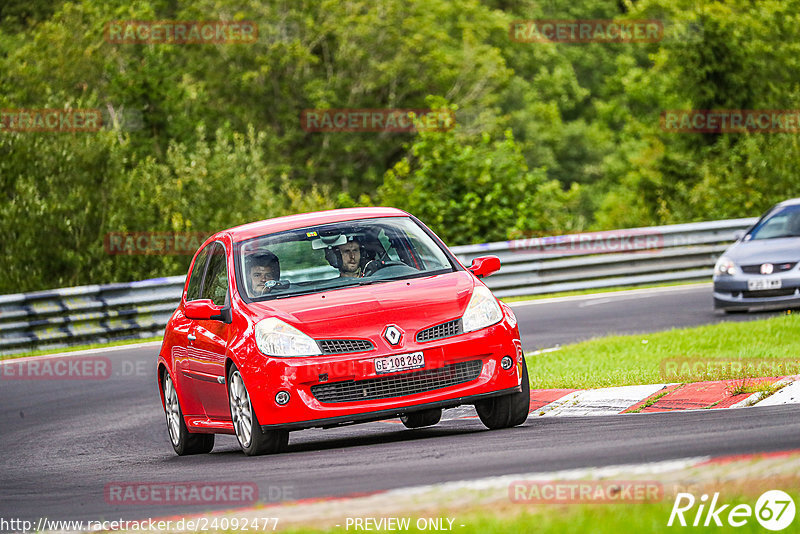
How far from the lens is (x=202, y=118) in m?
51.0

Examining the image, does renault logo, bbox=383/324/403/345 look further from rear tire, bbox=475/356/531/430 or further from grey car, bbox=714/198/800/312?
grey car, bbox=714/198/800/312

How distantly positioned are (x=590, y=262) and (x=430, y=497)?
1831 centimetres

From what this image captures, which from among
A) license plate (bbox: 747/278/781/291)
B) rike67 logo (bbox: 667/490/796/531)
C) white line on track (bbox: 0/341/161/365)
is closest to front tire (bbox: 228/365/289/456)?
rike67 logo (bbox: 667/490/796/531)

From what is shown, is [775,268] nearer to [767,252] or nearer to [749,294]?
[767,252]

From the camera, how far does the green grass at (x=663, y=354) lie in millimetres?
11134

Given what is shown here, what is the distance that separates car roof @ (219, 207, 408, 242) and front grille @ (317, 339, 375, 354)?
1633 mm

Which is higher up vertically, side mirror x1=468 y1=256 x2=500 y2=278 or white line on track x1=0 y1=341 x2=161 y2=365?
side mirror x1=468 y1=256 x2=500 y2=278

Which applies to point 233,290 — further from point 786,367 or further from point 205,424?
point 786,367

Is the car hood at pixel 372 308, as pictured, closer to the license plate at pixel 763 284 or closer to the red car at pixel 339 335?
the red car at pixel 339 335

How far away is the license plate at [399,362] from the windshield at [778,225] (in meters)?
10.4

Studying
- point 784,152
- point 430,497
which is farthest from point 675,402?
point 784,152

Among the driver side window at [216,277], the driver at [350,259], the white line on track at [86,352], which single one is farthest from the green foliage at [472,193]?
the driver at [350,259]

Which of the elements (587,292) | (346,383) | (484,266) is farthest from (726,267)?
(346,383)

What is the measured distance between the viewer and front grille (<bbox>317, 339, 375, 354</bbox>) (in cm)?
863
